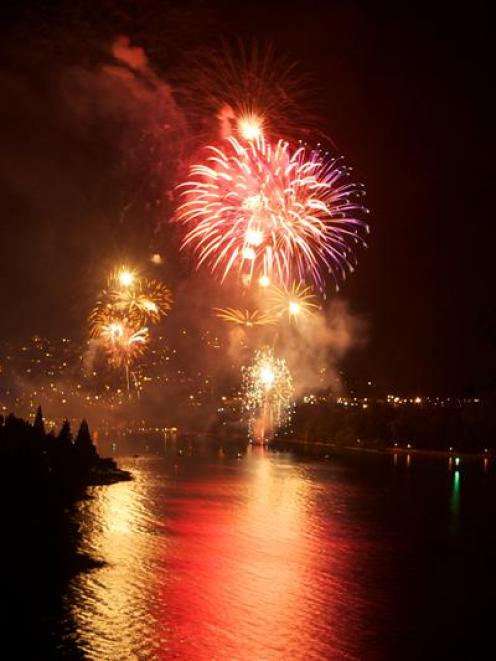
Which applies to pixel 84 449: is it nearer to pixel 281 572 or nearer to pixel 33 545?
pixel 33 545

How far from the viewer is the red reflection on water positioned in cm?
2416

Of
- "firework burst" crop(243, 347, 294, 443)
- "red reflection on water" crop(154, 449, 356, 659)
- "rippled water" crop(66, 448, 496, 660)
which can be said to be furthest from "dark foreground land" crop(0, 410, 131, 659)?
"firework burst" crop(243, 347, 294, 443)

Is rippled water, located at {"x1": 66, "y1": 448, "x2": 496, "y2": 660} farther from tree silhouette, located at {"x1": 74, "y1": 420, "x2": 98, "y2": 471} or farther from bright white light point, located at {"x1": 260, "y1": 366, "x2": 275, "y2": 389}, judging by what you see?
bright white light point, located at {"x1": 260, "y1": 366, "x2": 275, "y2": 389}

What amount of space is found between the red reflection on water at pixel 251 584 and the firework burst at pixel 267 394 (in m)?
50.9

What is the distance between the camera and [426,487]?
71.2 meters

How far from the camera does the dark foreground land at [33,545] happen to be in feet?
74.2

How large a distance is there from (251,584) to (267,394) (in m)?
102

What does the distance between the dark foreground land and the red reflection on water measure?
3.46 m

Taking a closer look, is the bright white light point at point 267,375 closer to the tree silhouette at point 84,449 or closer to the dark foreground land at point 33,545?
the tree silhouette at point 84,449

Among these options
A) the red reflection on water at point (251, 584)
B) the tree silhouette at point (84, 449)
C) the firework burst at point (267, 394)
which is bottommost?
the red reflection on water at point (251, 584)

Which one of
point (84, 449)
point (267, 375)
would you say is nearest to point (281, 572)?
point (84, 449)

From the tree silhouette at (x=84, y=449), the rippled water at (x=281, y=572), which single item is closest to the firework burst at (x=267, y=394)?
the rippled water at (x=281, y=572)

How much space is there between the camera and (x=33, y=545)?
3142 cm

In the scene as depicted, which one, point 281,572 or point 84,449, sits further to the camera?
point 84,449
